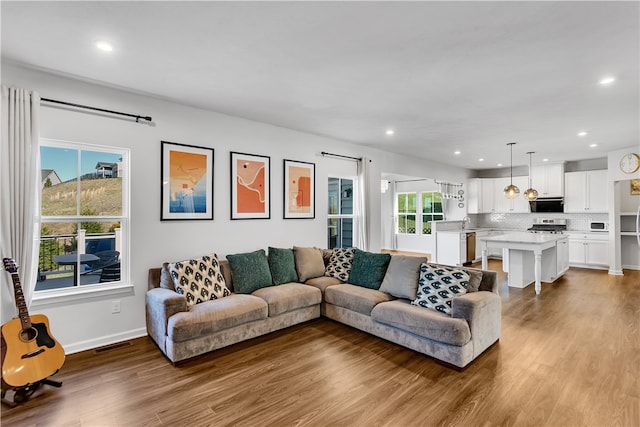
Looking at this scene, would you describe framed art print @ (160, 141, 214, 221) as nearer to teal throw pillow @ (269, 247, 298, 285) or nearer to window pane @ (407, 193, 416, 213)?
teal throw pillow @ (269, 247, 298, 285)

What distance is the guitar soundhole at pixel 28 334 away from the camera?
2404 millimetres

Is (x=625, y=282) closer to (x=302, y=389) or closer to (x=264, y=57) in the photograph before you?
(x=302, y=389)

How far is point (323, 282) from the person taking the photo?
4180 millimetres

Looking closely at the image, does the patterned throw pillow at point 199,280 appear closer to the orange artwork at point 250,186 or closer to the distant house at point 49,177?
the orange artwork at point 250,186

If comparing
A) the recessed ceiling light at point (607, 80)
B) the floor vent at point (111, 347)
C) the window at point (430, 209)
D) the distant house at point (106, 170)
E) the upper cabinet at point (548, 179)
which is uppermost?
the recessed ceiling light at point (607, 80)

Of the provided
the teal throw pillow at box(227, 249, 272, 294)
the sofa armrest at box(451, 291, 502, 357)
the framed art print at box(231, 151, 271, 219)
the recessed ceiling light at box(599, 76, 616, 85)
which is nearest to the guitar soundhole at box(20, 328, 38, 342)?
the teal throw pillow at box(227, 249, 272, 294)

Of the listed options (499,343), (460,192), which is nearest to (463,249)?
(460,192)

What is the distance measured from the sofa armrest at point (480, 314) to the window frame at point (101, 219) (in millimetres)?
3382

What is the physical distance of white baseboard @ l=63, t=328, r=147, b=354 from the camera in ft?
10.0

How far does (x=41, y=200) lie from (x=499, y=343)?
481cm

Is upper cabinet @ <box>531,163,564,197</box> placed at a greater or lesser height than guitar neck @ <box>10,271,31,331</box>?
greater

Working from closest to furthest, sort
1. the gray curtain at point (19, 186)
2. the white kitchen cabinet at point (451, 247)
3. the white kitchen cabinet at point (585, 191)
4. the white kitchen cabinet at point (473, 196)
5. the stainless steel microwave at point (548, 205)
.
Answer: the gray curtain at point (19, 186) < the white kitchen cabinet at point (585, 191) < the white kitchen cabinet at point (451, 247) < the stainless steel microwave at point (548, 205) < the white kitchen cabinet at point (473, 196)

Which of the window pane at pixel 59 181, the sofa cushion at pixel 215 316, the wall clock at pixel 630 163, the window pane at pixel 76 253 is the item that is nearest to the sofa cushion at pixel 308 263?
the sofa cushion at pixel 215 316

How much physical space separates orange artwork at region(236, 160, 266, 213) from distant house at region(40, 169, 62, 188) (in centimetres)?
188
